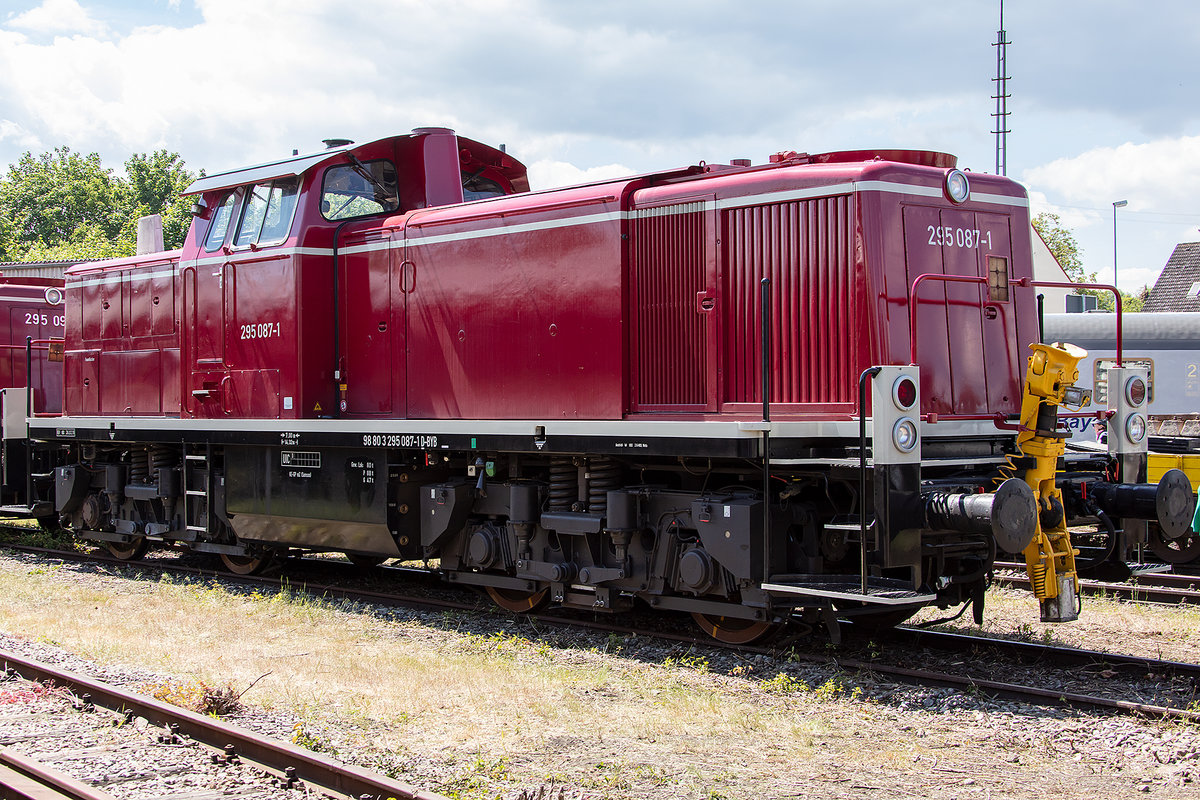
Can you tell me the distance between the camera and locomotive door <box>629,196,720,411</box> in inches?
299

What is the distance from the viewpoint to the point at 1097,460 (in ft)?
25.6

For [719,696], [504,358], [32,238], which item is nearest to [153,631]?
[504,358]

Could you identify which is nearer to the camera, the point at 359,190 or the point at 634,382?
the point at 634,382

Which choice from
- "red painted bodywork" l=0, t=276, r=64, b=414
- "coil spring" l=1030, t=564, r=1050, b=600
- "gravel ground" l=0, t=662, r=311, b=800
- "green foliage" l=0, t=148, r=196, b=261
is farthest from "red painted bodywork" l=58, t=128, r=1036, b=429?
"green foliage" l=0, t=148, r=196, b=261

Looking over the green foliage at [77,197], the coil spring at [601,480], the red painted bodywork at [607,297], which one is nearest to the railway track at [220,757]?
the coil spring at [601,480]

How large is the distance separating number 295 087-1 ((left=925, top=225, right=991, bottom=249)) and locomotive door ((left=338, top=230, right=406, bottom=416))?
4659mm

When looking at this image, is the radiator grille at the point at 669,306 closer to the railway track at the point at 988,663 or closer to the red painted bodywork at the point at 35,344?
the railway track at the point at 988,663

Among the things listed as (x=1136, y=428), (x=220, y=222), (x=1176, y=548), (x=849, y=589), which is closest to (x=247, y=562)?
Result: (x=220, y=222)

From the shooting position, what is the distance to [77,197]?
181ft

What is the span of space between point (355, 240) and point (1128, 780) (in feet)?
25.0

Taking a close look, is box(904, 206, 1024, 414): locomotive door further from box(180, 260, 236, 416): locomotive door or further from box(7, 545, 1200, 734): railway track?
box(180, 260, 236, 416): locomotive door

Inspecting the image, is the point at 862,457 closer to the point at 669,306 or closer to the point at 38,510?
the point at 669,306

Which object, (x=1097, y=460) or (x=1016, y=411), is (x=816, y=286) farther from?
(x=1097, y=460)

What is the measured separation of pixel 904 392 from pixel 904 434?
0.26 m
